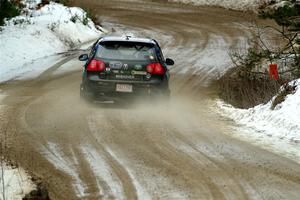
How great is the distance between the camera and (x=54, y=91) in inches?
668

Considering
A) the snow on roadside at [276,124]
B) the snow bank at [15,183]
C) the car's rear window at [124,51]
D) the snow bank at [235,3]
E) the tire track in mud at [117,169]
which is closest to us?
the snow bank at [15,183]

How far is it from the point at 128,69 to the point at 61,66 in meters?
7.70

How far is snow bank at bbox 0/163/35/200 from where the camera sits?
8.04 m

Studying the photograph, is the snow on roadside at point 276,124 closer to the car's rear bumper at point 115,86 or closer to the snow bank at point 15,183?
the car's rear bumper at point 115,86

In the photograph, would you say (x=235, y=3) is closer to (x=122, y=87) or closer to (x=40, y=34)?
(x=40, y=34)

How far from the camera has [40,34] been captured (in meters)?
24.6

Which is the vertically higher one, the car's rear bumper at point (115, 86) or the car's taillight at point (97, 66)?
the car's taillight at point (97, 66)

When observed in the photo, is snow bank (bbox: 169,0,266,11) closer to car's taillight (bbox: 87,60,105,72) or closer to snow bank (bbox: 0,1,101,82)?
snow bank (bbox: 0,1,101,82)

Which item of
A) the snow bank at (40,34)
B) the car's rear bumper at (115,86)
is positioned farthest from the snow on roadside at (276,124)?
the snow bank at (40,34)

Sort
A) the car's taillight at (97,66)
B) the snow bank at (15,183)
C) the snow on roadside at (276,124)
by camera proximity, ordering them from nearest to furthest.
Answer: the snow bank at (15,183) < the snow on roadside at (276,124) < the car's taillight at (97,66)

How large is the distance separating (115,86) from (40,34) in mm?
11027

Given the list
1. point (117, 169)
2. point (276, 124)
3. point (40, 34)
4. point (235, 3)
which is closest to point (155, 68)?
point (276, 124)

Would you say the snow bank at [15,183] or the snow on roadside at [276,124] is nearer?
the snow bank at [15,183]

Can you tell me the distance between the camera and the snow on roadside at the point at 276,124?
11.7 m
